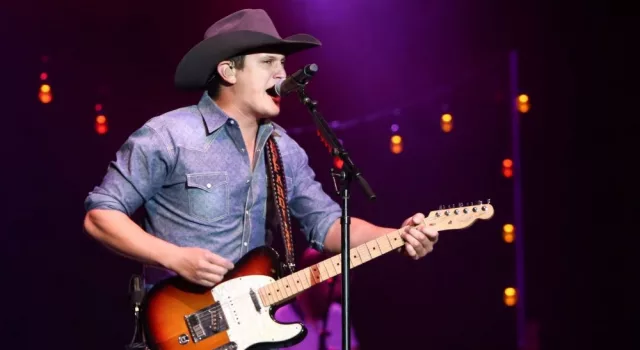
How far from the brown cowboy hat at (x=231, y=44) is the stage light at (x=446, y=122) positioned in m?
2.15

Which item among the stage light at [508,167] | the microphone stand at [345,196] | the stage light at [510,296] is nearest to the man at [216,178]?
the microphone stand at [345,196]

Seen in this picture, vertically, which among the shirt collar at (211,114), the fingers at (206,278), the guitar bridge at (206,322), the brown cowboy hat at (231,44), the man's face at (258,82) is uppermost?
the brown cowboy hat at (231,44)

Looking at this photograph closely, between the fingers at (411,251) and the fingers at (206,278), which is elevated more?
the fingers at (411,251)

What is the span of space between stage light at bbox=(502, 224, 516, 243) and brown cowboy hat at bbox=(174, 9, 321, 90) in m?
2.51

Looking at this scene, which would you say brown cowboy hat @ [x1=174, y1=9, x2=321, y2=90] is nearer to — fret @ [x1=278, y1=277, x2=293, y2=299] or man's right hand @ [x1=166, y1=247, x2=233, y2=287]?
man's right hand @ [x1=166, y1=247, x2=233, y2=287]

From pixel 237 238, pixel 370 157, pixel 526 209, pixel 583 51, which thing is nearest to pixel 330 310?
pixel 370 157

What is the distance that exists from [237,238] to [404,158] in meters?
2.44

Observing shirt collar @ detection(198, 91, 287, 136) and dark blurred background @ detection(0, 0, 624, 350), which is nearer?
shirt collar @ detection(198, 91, 287, 136)

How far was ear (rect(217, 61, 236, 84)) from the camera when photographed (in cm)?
377

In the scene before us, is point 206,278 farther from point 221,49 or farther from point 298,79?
point 221,49

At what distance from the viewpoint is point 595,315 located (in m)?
5.43

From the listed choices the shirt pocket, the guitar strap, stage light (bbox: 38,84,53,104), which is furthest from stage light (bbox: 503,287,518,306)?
stage light (bbox: 38,84,53,104)

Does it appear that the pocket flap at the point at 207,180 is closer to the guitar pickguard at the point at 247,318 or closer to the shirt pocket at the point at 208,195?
the shirt pocket at the point at 208,195

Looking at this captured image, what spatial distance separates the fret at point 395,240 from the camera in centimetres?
329
